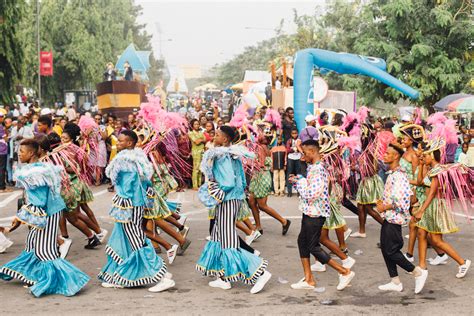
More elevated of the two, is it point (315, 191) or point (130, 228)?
point (315, 191)

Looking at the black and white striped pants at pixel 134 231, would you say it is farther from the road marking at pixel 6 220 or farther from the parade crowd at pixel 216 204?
the road marking at pixel 6 220

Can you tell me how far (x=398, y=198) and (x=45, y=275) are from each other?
357cm

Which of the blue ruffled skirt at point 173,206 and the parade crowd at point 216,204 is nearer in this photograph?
the parade crowd at point 216,204

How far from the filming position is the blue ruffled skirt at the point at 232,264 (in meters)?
6.75

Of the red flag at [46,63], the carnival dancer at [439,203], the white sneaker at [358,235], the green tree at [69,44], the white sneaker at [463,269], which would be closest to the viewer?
the carnival dancer at [439,203]

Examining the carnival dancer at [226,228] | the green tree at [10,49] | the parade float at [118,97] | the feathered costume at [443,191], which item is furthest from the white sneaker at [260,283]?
the parade float at [118,97]

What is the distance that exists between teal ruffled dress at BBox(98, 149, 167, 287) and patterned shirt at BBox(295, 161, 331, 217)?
1.59m

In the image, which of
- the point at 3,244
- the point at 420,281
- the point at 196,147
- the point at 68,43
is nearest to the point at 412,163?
the point at 420,281

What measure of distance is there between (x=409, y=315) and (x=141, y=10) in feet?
252

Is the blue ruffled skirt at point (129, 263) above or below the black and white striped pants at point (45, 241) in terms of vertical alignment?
below

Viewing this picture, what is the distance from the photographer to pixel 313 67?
16.0 metres

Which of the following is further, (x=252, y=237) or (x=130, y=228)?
(x=252, y=237)

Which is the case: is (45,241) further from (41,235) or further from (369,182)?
(369,182)

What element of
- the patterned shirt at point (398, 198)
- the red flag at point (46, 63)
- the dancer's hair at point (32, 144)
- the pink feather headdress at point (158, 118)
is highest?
the red flag at point (46, 63)
